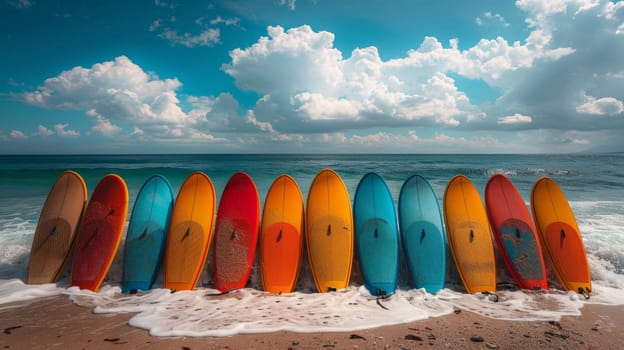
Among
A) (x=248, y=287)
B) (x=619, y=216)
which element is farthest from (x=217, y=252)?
(x=619, y=216)

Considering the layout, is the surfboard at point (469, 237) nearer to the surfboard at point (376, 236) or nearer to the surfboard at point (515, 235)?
the surfboard at point (515, 235)

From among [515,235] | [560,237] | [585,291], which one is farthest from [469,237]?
[585,291]

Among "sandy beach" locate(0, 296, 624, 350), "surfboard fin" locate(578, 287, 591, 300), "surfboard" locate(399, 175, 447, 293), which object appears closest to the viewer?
"sandy beach" locate(0, 296, 624, 350)

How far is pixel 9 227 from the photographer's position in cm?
690

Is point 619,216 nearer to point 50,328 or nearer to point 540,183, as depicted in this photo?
point 540,183

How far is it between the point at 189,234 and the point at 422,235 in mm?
3499

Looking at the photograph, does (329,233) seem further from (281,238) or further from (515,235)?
(515,235)

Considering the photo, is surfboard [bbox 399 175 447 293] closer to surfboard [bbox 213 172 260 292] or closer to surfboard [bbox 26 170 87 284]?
surfboard [bbox 213 172 260 292]

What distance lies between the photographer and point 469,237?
14.3 ft

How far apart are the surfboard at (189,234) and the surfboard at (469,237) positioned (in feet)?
12.0

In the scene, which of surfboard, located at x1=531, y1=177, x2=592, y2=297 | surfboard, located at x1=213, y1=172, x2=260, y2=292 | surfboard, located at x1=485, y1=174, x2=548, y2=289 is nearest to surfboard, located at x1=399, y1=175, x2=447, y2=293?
surfboard, located at x1=485, y1=174, x2=548, y2=289

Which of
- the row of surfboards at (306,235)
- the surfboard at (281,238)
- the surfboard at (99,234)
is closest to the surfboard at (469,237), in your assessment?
the row of surfboards at (306,235)

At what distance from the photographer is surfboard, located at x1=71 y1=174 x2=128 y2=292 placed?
3.97 metres

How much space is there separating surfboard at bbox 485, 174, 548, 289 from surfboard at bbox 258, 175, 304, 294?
299 centimetres
